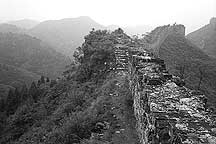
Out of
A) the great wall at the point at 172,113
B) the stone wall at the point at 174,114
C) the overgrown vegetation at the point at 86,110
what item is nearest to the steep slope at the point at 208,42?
the overgrown vegetation at the point at 86,110

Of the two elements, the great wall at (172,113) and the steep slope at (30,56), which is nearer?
the great wall at (172,113)

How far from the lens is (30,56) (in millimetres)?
138125

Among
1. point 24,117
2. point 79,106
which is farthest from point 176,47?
point 79,106

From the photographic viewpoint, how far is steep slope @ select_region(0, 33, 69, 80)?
12071cm

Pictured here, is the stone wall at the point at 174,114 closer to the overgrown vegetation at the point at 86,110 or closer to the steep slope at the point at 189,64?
the overgrown vegetation at the point at 86,110

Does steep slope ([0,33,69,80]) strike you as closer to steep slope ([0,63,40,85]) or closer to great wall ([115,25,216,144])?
steep slope ([0,63,40,85])

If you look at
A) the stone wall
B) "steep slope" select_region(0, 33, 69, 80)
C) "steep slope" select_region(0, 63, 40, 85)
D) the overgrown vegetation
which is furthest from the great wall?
"steep slope" select_region(0, 33, 69, 80)

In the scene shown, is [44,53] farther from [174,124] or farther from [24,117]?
[174,124]

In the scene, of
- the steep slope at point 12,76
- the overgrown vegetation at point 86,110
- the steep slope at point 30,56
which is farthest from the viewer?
the steep slope at point 30,56

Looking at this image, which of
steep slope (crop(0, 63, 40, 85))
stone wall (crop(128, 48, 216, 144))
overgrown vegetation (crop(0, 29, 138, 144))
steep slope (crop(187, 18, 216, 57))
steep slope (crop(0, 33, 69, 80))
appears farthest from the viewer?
steep slope (crop(0, 33, 69, 80))

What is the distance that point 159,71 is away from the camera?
8828 millimetres

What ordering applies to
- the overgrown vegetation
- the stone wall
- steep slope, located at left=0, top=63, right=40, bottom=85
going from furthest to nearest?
steep slope, located at left=0, top=63, right=40, bottom=85, the overgrown vegetation, the stone wall

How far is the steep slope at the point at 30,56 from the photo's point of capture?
121 m

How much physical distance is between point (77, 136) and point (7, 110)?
3083 centimetres
